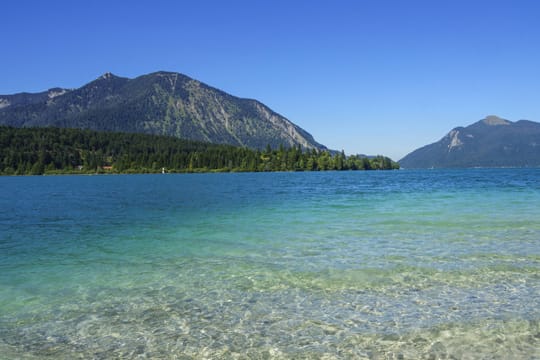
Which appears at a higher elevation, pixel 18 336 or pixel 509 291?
pixel 509 291

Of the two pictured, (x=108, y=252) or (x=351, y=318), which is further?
(x=108, y=252)

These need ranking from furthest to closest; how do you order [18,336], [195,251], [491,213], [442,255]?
[491,213] < [195,251] < [442,255] < [18,336]

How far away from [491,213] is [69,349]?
3225cm

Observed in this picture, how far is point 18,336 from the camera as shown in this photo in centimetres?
945

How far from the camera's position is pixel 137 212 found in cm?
3853

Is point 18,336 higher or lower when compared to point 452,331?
lower

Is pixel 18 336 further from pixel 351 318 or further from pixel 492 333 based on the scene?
pixel 492 333

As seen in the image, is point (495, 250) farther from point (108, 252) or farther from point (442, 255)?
point (108, 252)

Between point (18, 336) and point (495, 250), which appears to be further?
point (495, 250)

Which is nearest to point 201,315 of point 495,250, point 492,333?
point 492,333

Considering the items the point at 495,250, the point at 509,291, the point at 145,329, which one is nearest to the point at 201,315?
the point at 145,329

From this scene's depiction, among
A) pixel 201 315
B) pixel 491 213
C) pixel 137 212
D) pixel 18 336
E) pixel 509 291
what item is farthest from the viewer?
pixel 137 212

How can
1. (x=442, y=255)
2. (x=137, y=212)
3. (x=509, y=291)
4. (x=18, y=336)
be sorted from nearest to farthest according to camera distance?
(x=18, y=336) < (x=509, y=291) < (x=442, y=255) < (x=137, y=212)

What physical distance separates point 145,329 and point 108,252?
11370 mm
